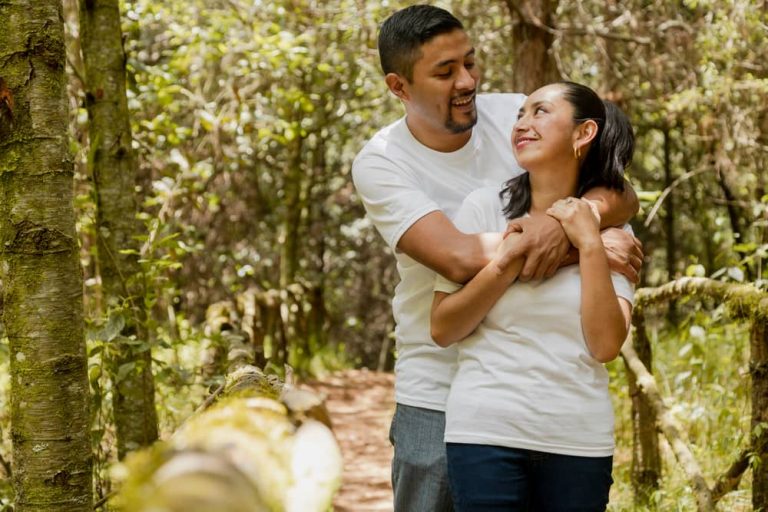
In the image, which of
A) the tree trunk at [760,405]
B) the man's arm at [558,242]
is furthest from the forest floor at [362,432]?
the man's arm at [558,242]

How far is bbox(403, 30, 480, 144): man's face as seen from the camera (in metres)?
2.87

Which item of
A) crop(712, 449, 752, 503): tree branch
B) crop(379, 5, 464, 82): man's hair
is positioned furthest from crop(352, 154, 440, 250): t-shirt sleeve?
crop(712, 449, 752, 503): tree branch

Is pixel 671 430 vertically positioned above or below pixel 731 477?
above

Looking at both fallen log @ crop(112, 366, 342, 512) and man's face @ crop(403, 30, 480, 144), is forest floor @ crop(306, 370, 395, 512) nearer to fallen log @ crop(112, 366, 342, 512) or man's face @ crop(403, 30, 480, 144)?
man's face @ crop(403, 30, 480, 144)

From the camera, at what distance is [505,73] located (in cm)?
970

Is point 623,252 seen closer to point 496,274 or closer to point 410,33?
point 496,274

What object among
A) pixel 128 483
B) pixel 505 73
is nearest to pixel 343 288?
pixel 505 73

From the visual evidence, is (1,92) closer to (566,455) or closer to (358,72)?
(566,455)

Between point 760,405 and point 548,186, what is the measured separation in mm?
1600

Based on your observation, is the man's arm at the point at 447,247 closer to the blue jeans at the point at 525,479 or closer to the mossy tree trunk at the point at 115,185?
the blue jeans at the point at 525,479

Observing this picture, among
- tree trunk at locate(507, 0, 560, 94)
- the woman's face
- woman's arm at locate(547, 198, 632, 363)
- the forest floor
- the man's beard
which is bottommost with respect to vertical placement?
the forest floor

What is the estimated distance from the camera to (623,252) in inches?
96.0

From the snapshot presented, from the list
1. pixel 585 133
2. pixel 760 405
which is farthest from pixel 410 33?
pixel 760 405

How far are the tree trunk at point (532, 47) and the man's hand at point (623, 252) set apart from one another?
4089 millimetres
